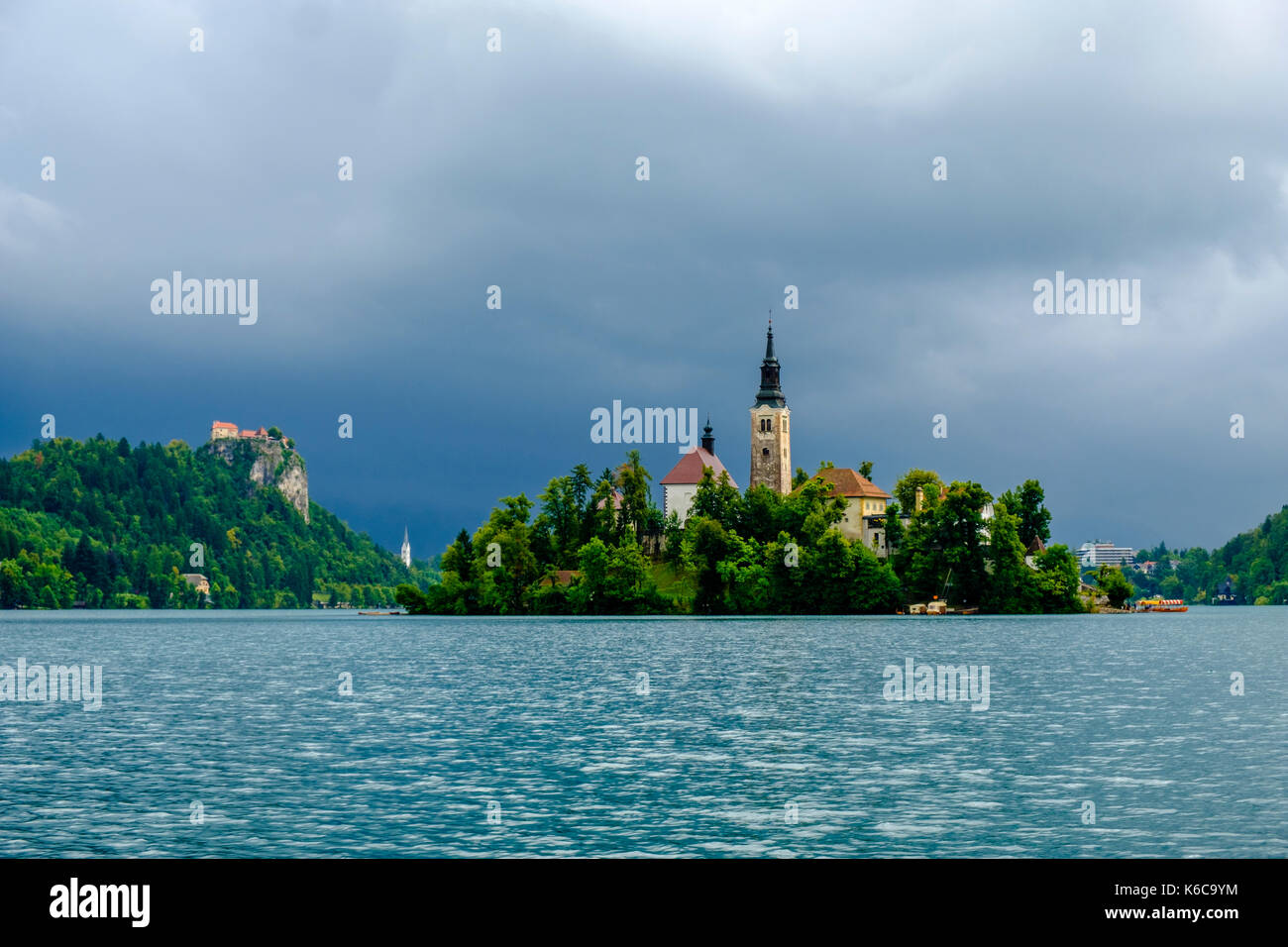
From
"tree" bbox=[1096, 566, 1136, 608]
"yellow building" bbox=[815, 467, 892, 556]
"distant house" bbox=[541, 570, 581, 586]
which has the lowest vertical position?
"tree" bbox=[1096, 566, 1136, 608]

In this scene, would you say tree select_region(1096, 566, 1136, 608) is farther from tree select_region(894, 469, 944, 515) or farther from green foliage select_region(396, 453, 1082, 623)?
tree select_region(894, 469, 944, 515)

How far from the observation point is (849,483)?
180 m

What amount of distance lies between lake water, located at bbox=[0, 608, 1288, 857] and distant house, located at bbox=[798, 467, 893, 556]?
103559 millimetres

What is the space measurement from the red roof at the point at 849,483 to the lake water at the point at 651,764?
349 ft

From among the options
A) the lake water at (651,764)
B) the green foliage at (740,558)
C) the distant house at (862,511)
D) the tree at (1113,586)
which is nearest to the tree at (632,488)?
the green foliage at (740,558)

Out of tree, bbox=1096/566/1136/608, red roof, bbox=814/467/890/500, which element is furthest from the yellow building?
tree, bbox=1096/566/1136/608

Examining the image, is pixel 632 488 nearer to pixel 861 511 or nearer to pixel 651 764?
pixel 861 511

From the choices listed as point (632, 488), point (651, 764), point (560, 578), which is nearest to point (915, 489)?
point (632, 488)

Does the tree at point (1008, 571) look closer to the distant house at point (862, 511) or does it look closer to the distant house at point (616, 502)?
the distant house at point (862, 511)

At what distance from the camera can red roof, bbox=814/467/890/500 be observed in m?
179

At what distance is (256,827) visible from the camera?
928 inches

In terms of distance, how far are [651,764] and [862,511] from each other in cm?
14979

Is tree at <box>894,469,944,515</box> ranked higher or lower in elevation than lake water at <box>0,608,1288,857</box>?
higher

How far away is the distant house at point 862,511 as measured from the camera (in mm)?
176625
